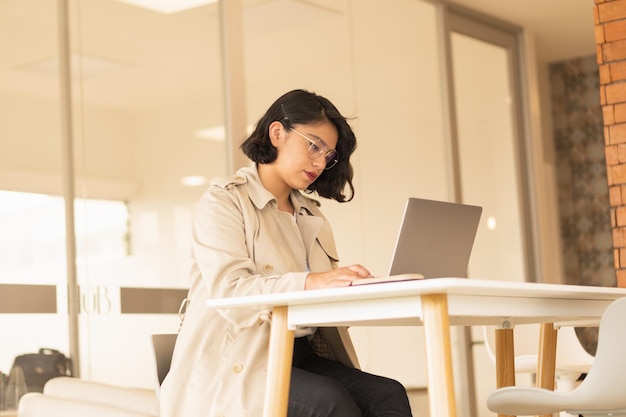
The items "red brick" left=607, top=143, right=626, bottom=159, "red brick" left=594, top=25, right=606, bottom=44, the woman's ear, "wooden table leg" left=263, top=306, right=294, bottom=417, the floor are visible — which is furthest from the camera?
the floor

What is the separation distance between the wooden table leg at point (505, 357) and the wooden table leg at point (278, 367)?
103 cm

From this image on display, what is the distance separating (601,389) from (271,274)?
86 cm

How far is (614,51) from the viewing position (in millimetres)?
3893

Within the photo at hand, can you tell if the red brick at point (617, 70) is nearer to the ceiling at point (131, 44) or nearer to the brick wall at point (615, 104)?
the brick wall at point (615, 104)

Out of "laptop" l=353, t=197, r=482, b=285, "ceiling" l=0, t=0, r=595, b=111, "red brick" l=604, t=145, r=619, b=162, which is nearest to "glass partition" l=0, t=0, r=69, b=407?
"ceiling" l=0, t=0, r=595, b=111

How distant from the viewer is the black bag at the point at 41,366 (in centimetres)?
383

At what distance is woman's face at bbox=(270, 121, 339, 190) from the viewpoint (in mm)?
2758

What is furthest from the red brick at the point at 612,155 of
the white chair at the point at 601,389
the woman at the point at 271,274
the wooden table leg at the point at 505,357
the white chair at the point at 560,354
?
the white chair at the point at 601,389

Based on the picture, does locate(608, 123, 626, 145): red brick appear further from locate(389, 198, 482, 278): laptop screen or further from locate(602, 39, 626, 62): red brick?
locate(389, 198, 482, 278): laptop screen

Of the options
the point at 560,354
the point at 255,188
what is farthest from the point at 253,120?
the point at 255,188

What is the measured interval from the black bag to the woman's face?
5.33 ft

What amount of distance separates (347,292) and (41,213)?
89.5 inches

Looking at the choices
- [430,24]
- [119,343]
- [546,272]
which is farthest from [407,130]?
[119,343]

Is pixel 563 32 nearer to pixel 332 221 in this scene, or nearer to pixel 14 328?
pixel 332 221
